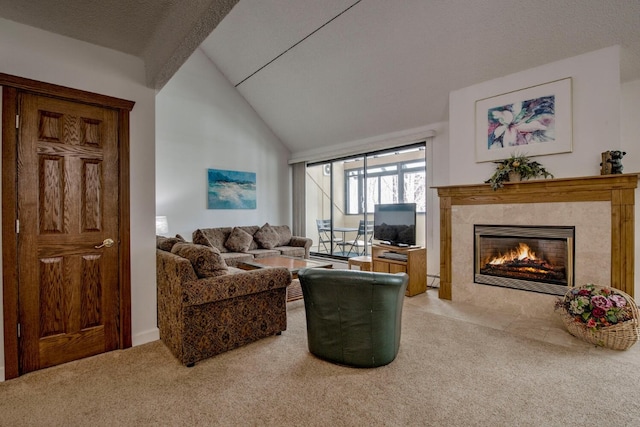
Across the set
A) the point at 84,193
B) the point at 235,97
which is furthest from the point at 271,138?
the point at 84,193

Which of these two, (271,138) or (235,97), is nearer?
(235,97)

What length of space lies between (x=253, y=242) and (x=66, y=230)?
12.9 feet

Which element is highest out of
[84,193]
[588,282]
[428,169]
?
[428,169]

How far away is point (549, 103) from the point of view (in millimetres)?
3488

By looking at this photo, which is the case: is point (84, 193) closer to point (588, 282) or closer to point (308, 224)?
point (588, 282)

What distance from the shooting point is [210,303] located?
2473 millimetres

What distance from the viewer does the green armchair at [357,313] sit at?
7.44 feet

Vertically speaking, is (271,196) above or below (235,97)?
below

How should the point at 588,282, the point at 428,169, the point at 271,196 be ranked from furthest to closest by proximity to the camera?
the point at 271,196 → the point at 428,169 → the point at 588,282

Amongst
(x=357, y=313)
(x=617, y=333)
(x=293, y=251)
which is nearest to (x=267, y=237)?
(x=293, y=251)

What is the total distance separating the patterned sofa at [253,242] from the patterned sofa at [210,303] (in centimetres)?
249

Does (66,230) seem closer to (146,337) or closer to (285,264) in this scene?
(146,337)

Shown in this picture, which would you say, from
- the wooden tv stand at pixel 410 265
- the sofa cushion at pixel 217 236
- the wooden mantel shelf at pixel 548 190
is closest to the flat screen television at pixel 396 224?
the wooden tv stand at pixel 410 265

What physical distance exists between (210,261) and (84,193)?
46.7 inches
